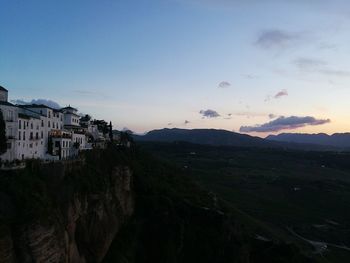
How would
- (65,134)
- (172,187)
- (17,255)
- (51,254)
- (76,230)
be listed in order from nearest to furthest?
(17,255), (51,254), (76,230), (65,134), (172,187)

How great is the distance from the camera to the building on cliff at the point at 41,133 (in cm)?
5106

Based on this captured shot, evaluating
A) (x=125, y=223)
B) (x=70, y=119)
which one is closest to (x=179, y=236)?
(x=125, y=223)

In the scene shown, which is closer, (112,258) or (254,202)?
(112,258)

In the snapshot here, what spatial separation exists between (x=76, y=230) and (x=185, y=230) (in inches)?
873

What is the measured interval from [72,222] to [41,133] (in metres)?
15.9

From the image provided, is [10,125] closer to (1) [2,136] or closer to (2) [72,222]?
(1) [2,136]

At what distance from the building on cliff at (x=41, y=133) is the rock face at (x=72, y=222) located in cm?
563

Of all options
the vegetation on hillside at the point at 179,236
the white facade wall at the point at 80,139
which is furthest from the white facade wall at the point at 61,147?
the vegetation on hillside at the point at 179,236

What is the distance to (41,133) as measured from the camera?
59.8m

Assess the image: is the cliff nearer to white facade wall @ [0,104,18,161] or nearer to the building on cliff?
the building on cliff

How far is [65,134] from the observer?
65438 mm

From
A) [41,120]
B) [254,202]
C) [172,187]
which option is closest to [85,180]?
[41,120]

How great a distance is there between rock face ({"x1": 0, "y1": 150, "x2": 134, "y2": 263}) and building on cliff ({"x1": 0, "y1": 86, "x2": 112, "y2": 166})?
5625mm

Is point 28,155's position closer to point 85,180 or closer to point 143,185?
point 85,180
